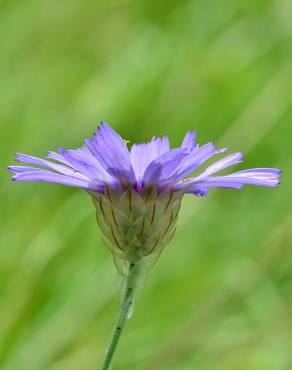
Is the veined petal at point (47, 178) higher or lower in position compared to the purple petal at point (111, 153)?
lower

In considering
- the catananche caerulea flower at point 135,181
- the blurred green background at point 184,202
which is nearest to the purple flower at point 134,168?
the catananche caerulea flower at point 135,181

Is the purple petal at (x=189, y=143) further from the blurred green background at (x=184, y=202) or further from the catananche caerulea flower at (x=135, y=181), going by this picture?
the blurred green background at (x=184, y=202)

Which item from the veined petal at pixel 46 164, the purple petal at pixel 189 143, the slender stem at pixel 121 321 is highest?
the purple petal at pixel 189 143

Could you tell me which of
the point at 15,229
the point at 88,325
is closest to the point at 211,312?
the point at 88,325

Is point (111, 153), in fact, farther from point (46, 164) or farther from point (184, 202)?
point (184, 202)

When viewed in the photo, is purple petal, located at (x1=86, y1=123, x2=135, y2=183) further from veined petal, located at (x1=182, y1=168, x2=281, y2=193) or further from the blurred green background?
the blurred green background
